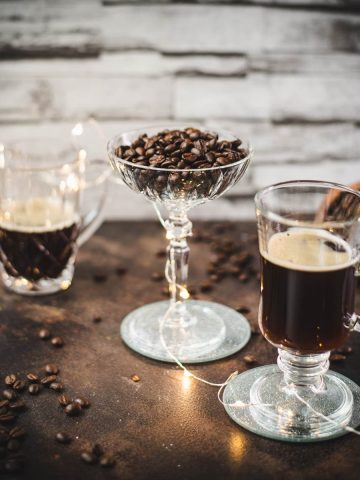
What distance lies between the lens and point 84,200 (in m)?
2.46

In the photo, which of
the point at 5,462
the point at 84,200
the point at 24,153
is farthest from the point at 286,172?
the point at 5,462

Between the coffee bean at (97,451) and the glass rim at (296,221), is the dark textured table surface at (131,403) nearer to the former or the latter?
the coffee bean at (97,451)

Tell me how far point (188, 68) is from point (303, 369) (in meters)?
1.19

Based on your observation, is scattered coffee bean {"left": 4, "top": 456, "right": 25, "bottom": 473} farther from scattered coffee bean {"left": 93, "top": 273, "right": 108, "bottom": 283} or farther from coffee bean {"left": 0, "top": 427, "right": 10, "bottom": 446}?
scattered coffee bean {"left": 93, "top": 273, "right": 108, "bottom": 283}

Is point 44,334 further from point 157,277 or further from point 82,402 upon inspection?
point 157,277

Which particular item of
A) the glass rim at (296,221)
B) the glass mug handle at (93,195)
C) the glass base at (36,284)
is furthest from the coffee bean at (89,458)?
the glass mug handle at (93,195)

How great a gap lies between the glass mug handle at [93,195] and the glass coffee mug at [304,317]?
74cm

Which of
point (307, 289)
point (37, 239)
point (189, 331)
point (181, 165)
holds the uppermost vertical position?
point (181, 165)

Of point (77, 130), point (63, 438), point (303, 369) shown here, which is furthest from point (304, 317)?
point (77, 130)

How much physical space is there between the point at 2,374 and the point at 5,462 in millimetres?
296

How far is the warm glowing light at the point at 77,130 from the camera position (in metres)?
2.26

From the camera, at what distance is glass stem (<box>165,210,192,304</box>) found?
64.6 inches

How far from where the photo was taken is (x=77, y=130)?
2.26 m

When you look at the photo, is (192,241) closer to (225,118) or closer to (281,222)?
(225,118)
